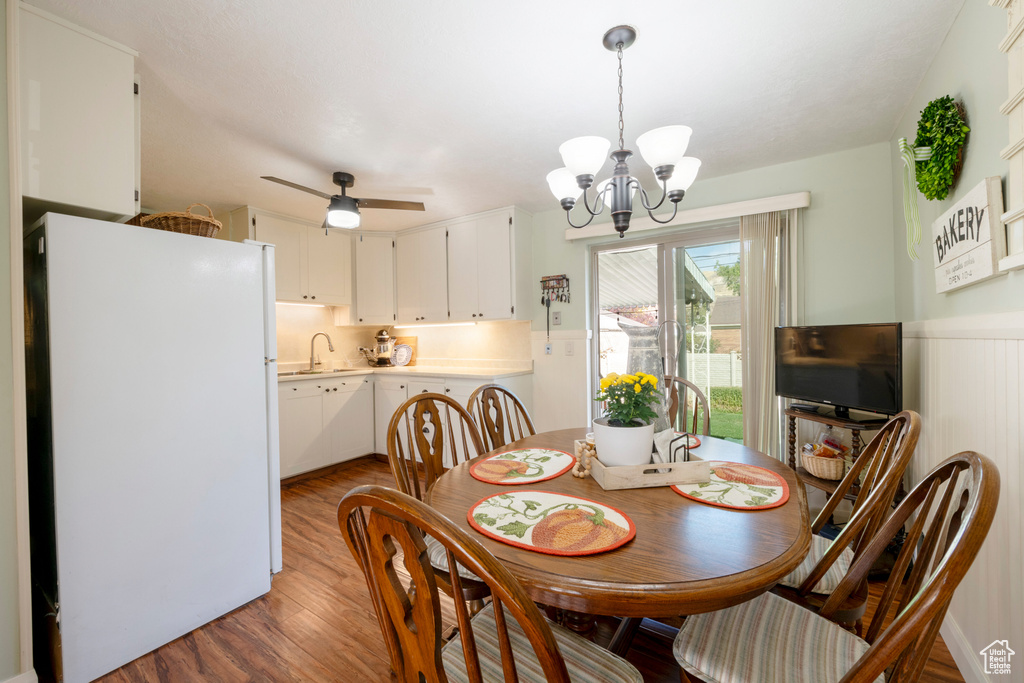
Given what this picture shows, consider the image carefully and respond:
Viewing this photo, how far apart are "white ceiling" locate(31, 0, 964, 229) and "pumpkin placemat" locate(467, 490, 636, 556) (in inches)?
66.9

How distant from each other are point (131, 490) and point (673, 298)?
3.47m

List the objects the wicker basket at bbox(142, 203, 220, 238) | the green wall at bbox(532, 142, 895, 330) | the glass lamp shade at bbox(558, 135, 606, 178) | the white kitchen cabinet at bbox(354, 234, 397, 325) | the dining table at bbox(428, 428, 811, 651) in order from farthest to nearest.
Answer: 1. the white kitchen cabinet at bbox(354, 234, 397, 325)
2. the green wall at bbox(532, 142, 895, 330)
3. the wicker basket at bbox(142, 203, 220, 238)
4. the glass lamp shade at bbox(558, 135, 606, 178)
5. the dining table at bbox(428, 428, 811, 651)

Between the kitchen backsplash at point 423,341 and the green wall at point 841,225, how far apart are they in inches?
87.5

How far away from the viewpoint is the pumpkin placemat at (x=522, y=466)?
4.80 ft

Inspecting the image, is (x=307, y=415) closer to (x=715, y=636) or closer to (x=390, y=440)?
(x=390, y=440)

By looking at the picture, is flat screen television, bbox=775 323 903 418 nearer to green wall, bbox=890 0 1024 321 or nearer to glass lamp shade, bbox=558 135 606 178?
green wall, bbox=890 0 1024 321

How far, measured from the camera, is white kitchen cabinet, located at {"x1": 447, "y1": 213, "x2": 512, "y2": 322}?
394 centimetres

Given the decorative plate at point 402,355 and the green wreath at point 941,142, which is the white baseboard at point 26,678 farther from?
the green wreath at point 941,142

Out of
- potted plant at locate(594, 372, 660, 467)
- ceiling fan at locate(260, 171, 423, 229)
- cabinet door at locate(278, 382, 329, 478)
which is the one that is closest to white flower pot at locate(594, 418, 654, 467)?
potted plant at locate(594, 372, 660, 467)

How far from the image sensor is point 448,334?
191 inches

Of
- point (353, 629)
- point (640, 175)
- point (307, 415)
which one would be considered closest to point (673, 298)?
point (640, 175)

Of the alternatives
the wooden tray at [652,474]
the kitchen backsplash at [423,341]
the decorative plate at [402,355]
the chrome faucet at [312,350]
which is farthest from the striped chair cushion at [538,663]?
the decorative plate at [402,355]

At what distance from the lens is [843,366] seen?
94.5 inches

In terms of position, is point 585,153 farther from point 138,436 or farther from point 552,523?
point 138,436
